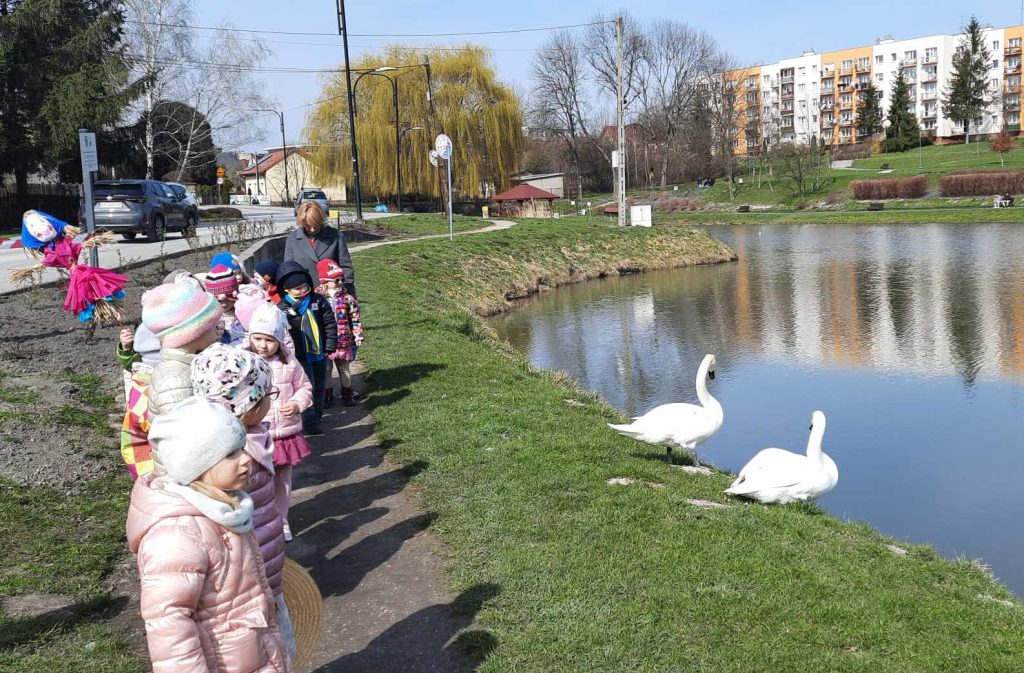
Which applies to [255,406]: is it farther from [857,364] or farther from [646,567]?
[857,364]

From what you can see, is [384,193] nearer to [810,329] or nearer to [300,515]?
[810,329]

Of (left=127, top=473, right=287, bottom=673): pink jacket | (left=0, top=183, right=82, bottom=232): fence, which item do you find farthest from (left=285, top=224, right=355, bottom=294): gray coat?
(left=0, top=183, right=82, bottom=232): fence

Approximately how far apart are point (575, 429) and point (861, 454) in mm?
3971

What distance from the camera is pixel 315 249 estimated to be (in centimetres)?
849

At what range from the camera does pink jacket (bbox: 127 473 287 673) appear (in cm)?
Result: 247

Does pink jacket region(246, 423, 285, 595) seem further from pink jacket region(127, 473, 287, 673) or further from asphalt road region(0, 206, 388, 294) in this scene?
asphalt road region(0, 206, 388, 294)

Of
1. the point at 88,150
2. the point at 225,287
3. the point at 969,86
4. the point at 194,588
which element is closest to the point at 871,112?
the point at 969,86

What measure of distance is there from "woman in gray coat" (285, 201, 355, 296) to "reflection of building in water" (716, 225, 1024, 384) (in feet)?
31.4

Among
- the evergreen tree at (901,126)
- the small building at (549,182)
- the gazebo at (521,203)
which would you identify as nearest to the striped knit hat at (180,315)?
the gazebo at (521,203)

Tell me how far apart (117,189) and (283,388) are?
766 inches

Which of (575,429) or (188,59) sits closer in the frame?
(575,429)

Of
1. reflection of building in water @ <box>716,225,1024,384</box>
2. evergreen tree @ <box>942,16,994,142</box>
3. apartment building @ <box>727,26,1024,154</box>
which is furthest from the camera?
apartment building @ <box>727,26,1024,154</box>

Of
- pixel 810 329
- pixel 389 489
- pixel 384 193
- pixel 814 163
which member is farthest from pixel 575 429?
pixel 814 163

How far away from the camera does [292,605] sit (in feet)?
15.2
